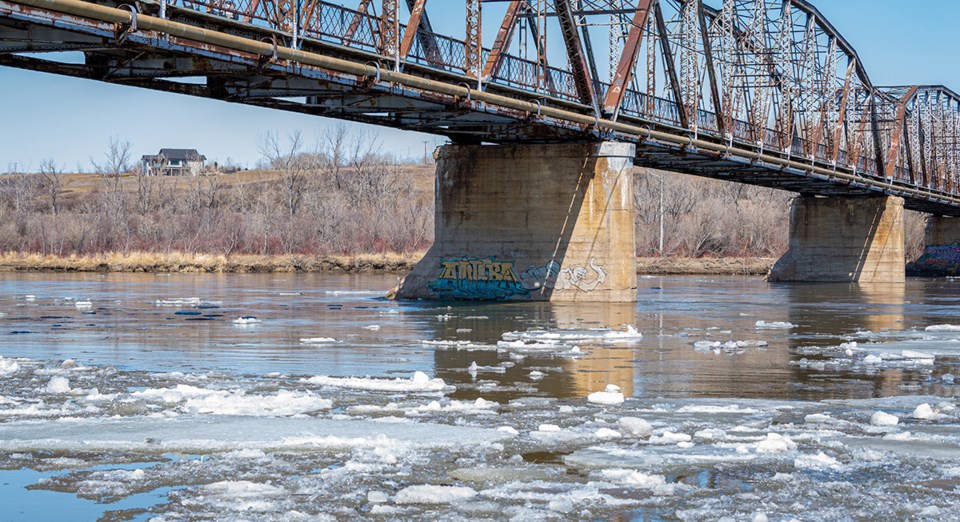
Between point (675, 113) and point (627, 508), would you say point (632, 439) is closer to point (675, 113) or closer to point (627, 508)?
point (627, 508)

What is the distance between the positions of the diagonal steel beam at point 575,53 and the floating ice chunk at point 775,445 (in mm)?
26978

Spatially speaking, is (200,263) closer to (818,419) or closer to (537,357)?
(537,357)

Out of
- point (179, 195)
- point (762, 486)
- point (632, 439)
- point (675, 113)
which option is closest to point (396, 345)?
point (632, 439)

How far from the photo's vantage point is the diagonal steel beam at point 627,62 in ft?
132

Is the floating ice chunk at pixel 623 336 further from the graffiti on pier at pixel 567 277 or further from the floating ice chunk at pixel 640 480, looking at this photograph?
the floating ice chunk at pixel 640 480

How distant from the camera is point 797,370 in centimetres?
1912

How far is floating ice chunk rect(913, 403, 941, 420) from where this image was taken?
1368 centimetres

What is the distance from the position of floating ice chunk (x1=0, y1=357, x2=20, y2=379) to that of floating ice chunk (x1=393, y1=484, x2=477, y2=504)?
32.1ft

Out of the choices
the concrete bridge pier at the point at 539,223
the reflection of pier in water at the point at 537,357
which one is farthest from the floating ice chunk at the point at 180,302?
the reflection of pier in water at the point at 537,357

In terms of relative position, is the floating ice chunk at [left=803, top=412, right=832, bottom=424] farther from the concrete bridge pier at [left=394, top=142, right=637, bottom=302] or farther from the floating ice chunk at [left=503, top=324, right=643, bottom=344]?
the concrete bridge pier at [left=394, top=142, right=637, bottom=302]

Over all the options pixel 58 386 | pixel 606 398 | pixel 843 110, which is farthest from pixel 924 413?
pixel 843 110

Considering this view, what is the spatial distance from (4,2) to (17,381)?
6.52 meters

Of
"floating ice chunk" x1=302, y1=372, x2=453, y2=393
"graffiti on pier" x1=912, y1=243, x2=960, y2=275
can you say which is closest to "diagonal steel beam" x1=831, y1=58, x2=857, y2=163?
"graffiti on pier" x1=912, y1=243, x2=960, y2=275

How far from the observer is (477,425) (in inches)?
511
